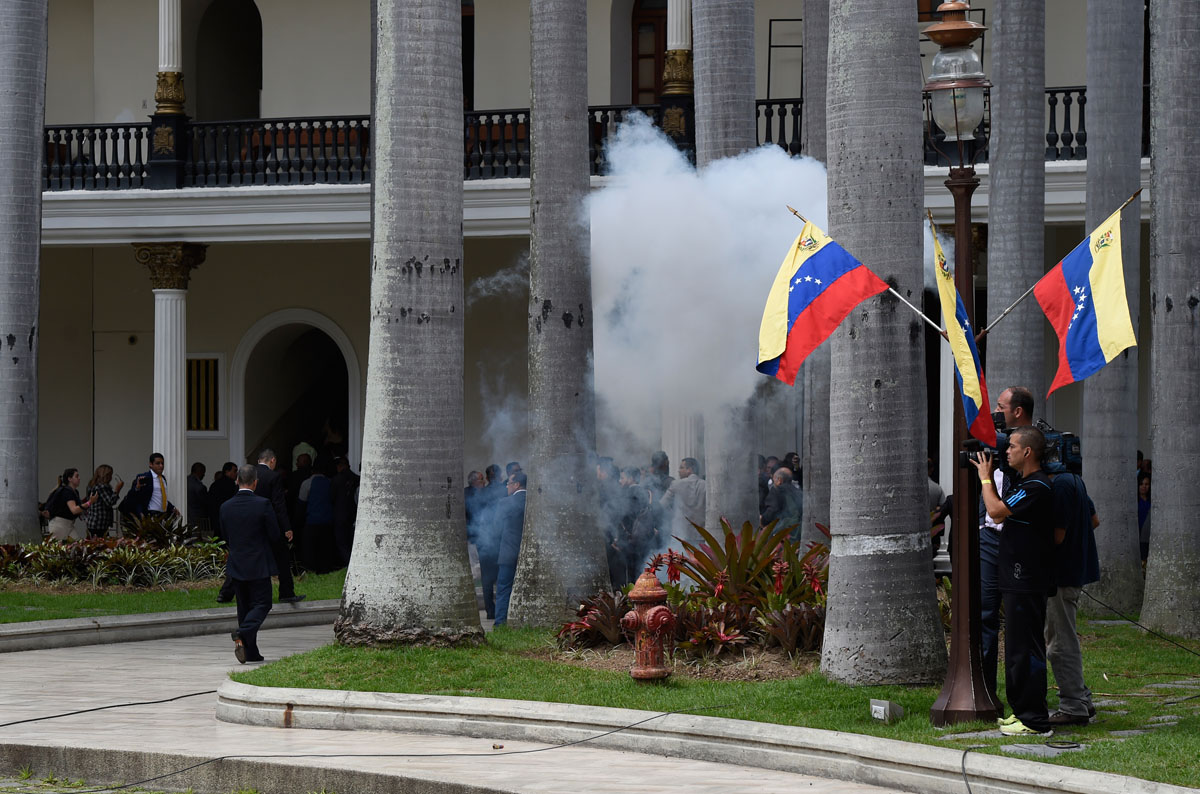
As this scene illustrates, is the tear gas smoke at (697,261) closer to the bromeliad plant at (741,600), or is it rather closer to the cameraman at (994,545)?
the bromeliad plant at (741,600)

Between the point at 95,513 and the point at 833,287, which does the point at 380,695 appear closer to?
the point at 833,287

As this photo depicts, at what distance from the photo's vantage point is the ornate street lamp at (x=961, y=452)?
8.26 meters

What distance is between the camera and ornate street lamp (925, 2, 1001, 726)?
27.1ft

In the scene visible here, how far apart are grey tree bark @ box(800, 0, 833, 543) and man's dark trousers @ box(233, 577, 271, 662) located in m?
4.84

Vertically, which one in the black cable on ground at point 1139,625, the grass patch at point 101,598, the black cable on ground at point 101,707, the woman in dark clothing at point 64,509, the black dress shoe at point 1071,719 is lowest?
the grass patch at point 101,598

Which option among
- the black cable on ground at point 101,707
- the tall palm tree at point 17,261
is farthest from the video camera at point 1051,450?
the tall palm tree at point 17,261

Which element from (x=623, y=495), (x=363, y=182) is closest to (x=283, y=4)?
(x=363, y=182)

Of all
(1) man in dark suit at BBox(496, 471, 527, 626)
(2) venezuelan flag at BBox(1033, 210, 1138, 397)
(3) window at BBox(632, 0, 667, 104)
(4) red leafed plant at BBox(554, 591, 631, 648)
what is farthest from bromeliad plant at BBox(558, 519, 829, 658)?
(3) window at BBox(632, 0, 667, 104)

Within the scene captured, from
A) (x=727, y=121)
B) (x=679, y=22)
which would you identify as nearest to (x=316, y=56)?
(x=679, y=22)

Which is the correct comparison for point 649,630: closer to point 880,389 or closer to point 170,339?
point 880,389

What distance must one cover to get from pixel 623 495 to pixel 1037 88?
5720 millimetres

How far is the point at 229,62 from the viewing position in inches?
1065

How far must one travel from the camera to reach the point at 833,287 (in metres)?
8.50

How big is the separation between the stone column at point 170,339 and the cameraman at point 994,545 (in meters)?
15.4
